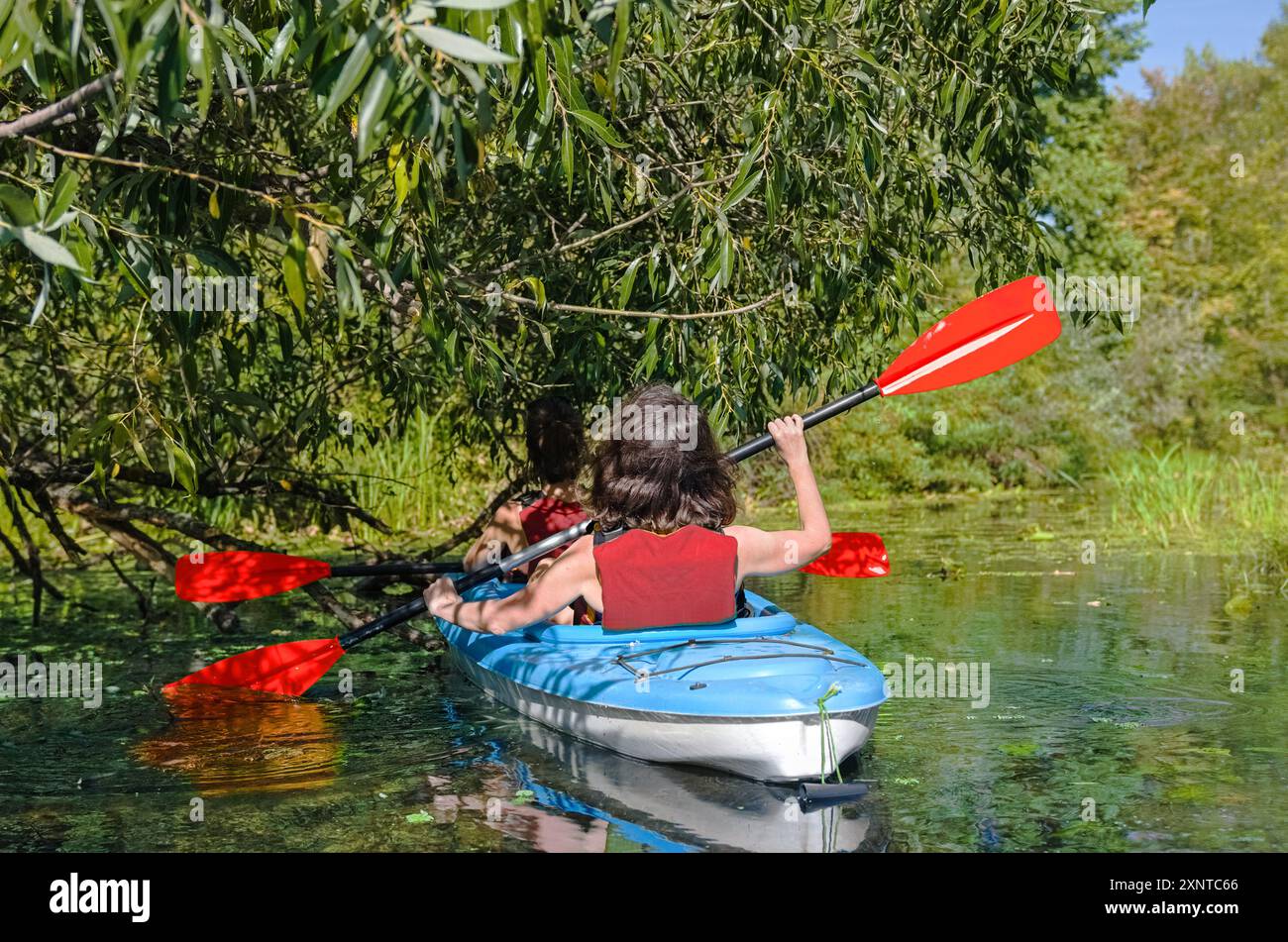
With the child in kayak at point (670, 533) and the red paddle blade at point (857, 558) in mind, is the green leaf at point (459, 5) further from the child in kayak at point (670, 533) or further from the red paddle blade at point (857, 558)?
the red paddle blade at point (857, 558)

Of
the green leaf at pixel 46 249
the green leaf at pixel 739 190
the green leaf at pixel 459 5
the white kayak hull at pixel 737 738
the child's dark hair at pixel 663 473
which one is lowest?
the white kayak hull at pixel 737 738

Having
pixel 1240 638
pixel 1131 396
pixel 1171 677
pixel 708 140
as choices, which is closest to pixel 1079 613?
pixel 1240 638

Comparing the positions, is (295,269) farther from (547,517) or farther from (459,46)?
(547,517)

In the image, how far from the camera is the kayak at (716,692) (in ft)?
14.0

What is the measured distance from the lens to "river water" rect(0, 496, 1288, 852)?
13.1 ft

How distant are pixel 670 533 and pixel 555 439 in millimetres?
1381

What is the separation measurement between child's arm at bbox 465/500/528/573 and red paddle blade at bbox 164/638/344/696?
73 centimetres

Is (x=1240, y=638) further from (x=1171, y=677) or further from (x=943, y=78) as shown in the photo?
(x=943, y=78)

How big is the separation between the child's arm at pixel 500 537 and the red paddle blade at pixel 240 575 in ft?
2.18

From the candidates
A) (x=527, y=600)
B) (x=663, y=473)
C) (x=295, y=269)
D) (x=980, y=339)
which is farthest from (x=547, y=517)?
(x=295, y=269)

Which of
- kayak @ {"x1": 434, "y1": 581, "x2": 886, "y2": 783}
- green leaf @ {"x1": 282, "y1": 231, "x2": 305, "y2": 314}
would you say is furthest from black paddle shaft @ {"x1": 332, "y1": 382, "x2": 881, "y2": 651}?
green leaf @ {"x1": 282, "y1": 231, "x2": 305, "y2": 314}

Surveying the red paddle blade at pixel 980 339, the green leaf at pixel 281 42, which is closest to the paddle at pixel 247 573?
the red paddle blade at pixel 980 339
